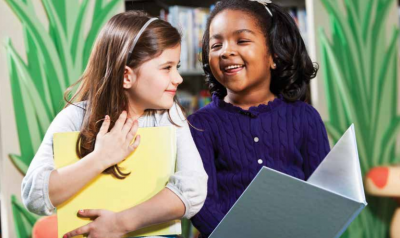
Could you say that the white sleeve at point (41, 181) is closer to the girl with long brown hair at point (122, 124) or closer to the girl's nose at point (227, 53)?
the girl with long brown hair at point (122, 124)

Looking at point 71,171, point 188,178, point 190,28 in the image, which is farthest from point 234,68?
point 190,28

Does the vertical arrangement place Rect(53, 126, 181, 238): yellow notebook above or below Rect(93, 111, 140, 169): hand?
below

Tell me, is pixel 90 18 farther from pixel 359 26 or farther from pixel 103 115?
pixel 359 26

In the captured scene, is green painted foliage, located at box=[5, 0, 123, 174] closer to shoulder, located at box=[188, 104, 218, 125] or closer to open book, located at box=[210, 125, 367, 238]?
shoulder, located at box=[188, 104, 218, 125]

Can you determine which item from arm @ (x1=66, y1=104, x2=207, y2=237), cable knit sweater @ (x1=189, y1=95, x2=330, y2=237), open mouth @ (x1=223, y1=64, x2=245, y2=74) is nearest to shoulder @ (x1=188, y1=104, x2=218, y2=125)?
cable knit sweater @ (x1=189, y1=95, x2=330, y2=237)

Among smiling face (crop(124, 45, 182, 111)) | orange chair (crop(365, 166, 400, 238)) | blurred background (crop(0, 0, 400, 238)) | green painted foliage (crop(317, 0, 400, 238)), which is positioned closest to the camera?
smiling face (crop(124, 45, 182, 111))

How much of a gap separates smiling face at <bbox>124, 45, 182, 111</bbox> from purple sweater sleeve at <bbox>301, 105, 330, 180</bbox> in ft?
Answer: 1.04

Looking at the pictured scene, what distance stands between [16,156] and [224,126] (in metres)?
0.90

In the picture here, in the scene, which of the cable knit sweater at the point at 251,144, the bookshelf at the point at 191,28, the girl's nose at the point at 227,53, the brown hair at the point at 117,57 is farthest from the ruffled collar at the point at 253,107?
the bookshelf at the point at 191,28

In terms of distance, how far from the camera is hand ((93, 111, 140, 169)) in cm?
72

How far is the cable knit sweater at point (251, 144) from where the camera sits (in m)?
0.95

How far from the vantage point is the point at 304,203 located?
2.32ft

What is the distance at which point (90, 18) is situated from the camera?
1.67 meters

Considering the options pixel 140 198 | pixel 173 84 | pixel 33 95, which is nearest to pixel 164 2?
pixel 33 95
